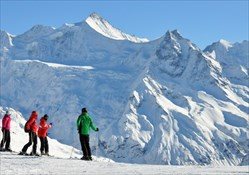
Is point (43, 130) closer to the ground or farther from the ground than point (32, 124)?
→ closer to the ground

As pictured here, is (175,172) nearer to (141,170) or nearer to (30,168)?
(141,170)

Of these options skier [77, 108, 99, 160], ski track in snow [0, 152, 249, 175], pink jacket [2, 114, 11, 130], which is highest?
pink jacket [2, 114, 11, 130]

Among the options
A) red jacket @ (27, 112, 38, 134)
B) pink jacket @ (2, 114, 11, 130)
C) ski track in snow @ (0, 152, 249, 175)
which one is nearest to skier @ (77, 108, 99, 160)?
ski track in snow @ (0, 152, 249, 175)

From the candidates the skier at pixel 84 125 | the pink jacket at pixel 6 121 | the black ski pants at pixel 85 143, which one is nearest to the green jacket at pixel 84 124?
the skier at pixel 84 125

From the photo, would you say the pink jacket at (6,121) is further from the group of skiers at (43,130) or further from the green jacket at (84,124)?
the green jacket at (84,124)

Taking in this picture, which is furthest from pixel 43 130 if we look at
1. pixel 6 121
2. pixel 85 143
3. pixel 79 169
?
pixel 79 169

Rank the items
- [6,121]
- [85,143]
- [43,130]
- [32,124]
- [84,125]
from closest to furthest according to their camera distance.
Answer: [84,125]
[85,143]
[32,124]
[43,130]
[6,121]

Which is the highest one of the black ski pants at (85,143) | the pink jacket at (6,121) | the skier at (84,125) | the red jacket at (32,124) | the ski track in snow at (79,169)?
the pink jacket at (6,121)

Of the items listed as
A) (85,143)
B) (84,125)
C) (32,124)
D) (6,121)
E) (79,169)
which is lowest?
(79,169)

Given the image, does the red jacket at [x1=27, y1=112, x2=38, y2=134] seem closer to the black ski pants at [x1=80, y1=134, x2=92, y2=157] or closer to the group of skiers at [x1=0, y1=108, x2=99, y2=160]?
the group of skiers at [x1=0, y1=108, x2=99, y2=160]

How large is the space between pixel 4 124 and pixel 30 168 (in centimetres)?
1197

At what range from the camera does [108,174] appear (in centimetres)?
2011

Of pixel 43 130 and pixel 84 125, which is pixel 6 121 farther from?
pixel 84 125

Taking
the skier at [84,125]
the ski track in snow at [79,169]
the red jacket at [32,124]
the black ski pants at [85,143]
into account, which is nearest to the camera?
the ski track in snow at [79,169]
